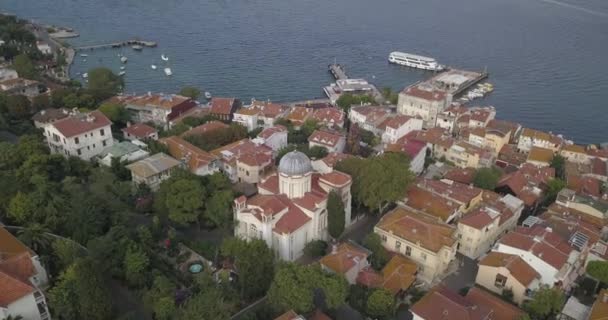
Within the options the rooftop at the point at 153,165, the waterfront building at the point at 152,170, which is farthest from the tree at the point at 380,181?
the rooftop at the point at 153,165

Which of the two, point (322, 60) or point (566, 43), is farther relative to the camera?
point (566, 43)

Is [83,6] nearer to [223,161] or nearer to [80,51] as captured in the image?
[80,51]

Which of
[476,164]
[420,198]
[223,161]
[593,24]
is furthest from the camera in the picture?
[593,24]

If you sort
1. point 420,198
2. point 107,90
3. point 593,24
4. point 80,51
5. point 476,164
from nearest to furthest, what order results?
point 420,198 < point 476,164 < point 107,90 < point 80,51 < point 593,24

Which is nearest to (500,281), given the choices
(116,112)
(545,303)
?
(545,303)

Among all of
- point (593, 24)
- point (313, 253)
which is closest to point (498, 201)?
point (313, 253)

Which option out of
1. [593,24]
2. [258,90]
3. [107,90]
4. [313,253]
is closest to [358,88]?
[258,90]

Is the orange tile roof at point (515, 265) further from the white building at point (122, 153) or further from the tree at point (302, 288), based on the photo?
the white building at point (122, 153)
